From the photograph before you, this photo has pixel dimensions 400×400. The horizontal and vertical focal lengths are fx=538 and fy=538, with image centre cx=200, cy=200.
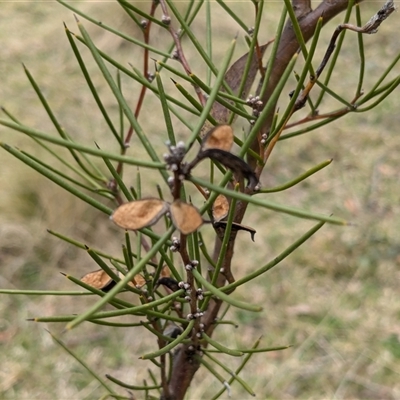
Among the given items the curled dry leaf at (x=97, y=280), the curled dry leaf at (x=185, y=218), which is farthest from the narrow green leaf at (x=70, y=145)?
the curled dry leaf at (x=97, y=280)

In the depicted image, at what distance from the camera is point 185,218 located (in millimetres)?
158

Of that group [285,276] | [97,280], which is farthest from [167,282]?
[285,276]

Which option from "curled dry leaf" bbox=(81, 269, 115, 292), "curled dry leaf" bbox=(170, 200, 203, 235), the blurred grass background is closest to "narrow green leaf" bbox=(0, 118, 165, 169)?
"curled dry leaf" bbox=(170, 200, 203, 235)

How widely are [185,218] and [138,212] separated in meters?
0.02

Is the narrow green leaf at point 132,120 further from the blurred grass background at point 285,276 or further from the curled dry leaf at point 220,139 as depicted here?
the blurred grass background at point 285,276

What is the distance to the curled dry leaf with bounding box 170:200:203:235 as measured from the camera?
157 millimetres

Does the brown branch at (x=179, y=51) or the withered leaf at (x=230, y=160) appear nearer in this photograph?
the withered leaf at (x=230, y=160)

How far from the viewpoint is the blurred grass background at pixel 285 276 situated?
3.18ft

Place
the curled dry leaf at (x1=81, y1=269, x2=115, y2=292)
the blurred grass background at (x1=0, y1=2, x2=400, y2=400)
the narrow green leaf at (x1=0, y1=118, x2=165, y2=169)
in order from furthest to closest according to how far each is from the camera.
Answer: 1. the blurred grass background at (x1=0, y1=2, x2=400, y2=400)
2. the curled dry leaf at (x1=81, y1=269, x2=115, y2=292)
3. the narrow green leaf at (x1=0, y1=118, x2=165, y2=169)

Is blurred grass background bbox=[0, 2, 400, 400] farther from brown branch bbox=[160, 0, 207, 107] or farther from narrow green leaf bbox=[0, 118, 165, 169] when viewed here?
narrow green leaf bbox=[0, 118, 165, 169]

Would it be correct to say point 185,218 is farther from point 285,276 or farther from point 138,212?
point 285,276

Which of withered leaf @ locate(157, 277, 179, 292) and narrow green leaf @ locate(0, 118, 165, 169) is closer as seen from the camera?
narrow green leaf @ locate(0, 118, 165, 169)

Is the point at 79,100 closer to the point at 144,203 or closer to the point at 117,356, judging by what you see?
the point at 117,356

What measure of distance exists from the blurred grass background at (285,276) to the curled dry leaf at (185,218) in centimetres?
80
